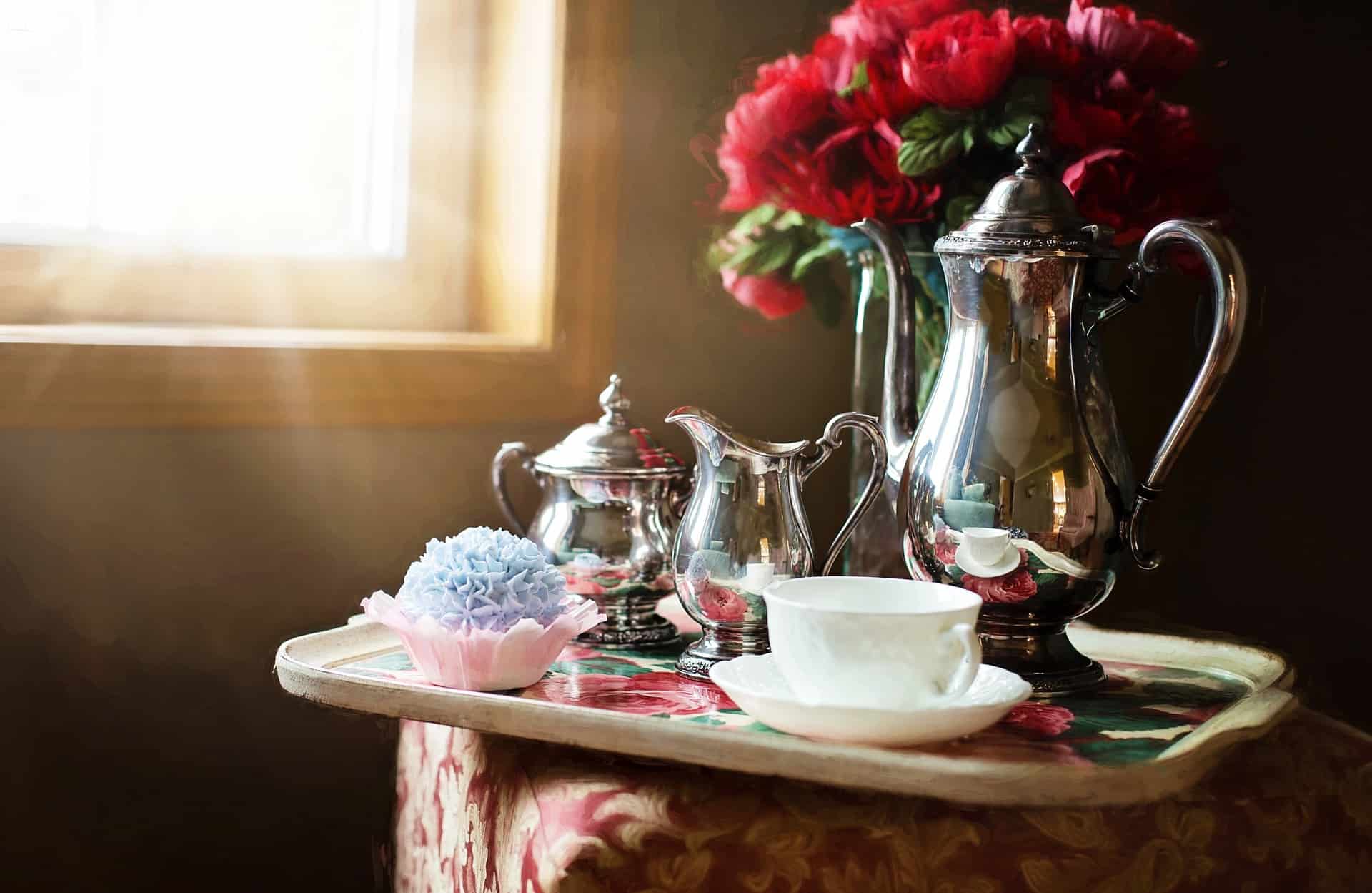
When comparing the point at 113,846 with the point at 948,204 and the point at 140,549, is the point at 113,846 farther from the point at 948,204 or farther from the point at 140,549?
the point at 948,204

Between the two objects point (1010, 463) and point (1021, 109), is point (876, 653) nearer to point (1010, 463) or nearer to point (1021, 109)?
point (1010, 463)

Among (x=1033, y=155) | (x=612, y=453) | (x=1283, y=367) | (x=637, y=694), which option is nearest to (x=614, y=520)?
(x=612, y=453)

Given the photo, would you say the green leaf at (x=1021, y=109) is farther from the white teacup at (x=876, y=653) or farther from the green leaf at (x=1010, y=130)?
the white teacup at (x=876, y=653)

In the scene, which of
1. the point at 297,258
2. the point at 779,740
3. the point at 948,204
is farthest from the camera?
the point at 297,258

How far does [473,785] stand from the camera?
0.82 metres

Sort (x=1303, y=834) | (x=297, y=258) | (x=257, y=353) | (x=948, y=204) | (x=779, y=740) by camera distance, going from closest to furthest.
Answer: (x=779, y=740), (x=1303, y=834), (x=948, y=204), (x=257, y=353), (x=297, y=258)

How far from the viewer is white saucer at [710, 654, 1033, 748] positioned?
2.28 feet

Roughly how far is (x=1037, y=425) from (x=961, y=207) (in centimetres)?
23

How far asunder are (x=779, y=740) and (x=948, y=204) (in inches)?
18.1

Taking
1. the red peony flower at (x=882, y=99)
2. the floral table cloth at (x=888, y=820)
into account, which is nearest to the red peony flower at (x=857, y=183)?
the red peony flower at (x=882, y=99)

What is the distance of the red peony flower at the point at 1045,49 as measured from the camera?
0.95m

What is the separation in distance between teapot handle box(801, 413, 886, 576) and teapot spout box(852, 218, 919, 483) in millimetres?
41

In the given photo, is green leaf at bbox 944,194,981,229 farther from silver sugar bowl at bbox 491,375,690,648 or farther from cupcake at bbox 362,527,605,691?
cupcake at bbox 362,527,605,691

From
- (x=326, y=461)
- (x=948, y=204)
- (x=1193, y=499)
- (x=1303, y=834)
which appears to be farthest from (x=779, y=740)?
(x=1193, y=499)
